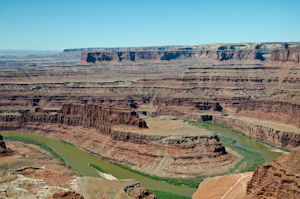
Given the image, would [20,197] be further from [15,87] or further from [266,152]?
[15,87]

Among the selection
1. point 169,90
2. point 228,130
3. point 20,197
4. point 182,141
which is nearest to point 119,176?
point 182,141

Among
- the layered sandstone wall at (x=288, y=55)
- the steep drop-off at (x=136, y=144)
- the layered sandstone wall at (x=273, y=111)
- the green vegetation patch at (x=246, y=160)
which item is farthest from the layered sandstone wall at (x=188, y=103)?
the steep drop-off at (x=136, y=144)

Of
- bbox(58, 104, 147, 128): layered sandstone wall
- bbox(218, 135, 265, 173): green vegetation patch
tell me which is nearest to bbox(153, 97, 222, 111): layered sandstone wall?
bbox(218, 135, 265, 173): green vegetation patch

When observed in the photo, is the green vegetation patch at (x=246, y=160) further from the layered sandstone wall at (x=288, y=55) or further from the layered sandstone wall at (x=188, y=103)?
the layered sandstone wall at (x=288, y=55)

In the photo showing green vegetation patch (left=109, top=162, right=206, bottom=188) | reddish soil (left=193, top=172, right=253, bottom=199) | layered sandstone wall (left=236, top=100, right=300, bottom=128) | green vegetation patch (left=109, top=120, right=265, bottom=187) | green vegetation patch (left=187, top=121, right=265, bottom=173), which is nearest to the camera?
reddish soil (left=193, top=172, right=253, bottom=199)

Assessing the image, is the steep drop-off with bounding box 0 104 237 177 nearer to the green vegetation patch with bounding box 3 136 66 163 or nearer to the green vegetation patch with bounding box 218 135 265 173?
the green vegetation patch with bounding box 218 135 265 173
